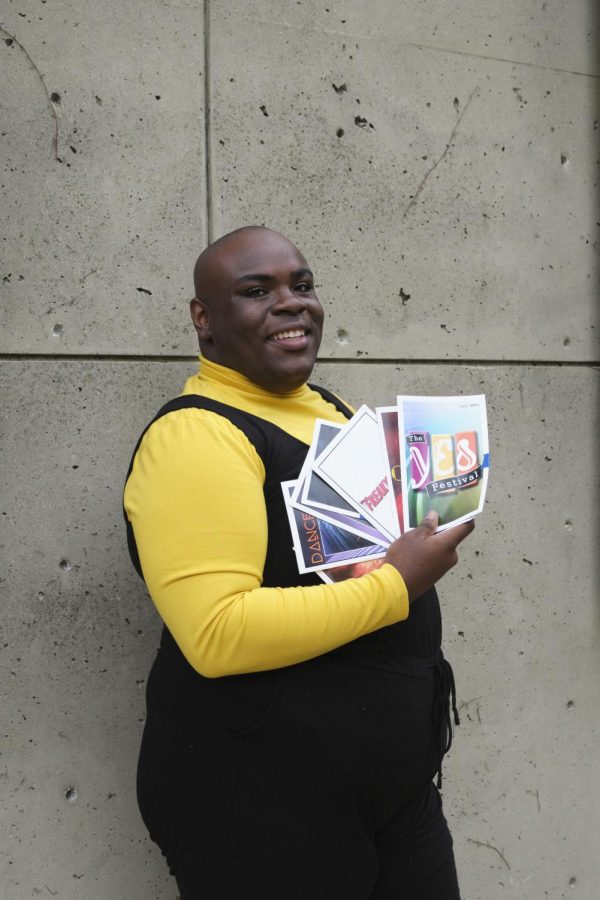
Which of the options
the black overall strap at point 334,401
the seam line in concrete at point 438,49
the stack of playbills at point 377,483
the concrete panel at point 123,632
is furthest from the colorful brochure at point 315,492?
the seam line in concrete at point 438,49

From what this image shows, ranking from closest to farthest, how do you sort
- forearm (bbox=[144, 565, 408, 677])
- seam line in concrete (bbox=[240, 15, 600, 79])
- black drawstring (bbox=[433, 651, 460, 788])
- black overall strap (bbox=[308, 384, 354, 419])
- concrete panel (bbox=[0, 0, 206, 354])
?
forearm (bbox=[144, 565, 408, 677]) → black drawstring (bbox=[433, 651, 460, 788]) → black overall strap (bbox=[308, 384, 354, 419]) → concrete panel (bbox=[0, 0, 206, 354]) → seam line in concrete (bbox=[240, 15, 600, 79])

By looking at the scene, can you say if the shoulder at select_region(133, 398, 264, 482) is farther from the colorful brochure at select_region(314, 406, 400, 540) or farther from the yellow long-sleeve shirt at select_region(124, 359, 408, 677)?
the colorful brochure at select_region(314, 406, 400, 540)

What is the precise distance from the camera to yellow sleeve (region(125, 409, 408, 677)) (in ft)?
6.09

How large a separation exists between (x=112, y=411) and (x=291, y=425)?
73cm

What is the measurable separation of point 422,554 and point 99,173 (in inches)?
57.2

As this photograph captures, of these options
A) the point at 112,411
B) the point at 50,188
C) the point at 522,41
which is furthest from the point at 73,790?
the point at 522,41

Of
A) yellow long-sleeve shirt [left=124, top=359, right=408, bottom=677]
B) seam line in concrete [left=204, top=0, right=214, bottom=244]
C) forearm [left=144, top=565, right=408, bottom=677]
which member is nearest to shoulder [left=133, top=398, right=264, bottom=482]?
yellow long-sleeve shirt [left=124, top=359, right=408, bottom=677]

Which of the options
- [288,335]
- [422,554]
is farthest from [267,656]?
[288,335]

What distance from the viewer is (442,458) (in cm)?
210

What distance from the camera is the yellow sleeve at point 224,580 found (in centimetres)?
186

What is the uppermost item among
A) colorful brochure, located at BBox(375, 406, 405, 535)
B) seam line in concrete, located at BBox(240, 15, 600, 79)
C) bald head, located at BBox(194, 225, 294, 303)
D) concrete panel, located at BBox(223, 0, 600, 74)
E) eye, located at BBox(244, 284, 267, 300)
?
concrete panel, located at BBox(223, 0, 600, 74)

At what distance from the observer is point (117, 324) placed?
2.69 meters

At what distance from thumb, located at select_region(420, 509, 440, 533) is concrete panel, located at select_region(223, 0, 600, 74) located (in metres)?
1.70

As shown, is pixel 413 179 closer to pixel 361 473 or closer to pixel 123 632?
pixel 361 473
